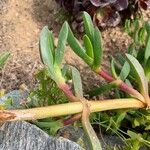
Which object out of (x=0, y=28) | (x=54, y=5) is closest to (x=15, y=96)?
(x=0, y=28)

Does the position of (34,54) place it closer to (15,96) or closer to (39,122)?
(15,96)

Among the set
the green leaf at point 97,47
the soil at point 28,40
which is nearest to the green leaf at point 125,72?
the green leaf at point 97,47

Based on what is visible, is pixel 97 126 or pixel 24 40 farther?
pixel 24 40

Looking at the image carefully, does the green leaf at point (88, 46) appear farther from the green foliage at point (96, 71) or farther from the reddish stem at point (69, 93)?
the reddish stem at point (69, 93)

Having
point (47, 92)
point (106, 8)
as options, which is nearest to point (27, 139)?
point (47, 92)

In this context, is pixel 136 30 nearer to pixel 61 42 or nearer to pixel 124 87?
pixel 124 87

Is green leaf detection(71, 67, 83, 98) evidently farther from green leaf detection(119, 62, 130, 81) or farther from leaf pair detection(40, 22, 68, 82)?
green leaf detection(119, 62, 130, 81)

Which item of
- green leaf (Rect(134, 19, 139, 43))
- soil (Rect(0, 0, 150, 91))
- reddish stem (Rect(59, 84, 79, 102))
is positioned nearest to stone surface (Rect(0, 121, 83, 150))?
reddish stem (Rect(59, 84, 79, 102))
